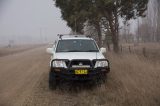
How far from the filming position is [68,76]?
12.0 metres

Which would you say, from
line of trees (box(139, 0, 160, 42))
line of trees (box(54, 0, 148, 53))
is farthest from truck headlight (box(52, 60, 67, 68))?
line of trees (box(139, 0, 160, 42))

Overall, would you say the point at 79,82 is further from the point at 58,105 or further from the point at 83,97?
the point at 58,105

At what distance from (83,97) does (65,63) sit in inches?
55.8

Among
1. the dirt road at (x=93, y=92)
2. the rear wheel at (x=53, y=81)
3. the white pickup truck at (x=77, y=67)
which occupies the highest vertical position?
the white pickup truck at (x=77, y=67)

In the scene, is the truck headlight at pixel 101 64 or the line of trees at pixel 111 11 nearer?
the truck headlight at pixel 101 64

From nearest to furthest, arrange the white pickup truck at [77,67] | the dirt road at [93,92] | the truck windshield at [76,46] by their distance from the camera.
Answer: the dirt road at [93,92], the white pickup truck at [77,67], the truck windshield at [76,46]

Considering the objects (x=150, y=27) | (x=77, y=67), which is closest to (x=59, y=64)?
(x=77, y=67)

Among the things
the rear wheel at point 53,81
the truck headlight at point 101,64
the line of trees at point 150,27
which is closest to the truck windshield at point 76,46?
the truck headlight at point 101,64

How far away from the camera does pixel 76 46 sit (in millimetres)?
14195

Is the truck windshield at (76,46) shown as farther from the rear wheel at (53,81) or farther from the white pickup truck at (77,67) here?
the rear wheel at (53,81)

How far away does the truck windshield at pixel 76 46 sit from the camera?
13.9 m

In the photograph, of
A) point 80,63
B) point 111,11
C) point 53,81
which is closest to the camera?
point 80,63

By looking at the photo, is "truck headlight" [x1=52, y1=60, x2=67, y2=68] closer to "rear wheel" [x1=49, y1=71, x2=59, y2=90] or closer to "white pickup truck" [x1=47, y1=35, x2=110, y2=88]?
"white pickup truck" [x1=47, y1=35, x2=110, y2=88]

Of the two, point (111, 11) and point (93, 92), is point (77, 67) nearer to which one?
point (93, 92)
